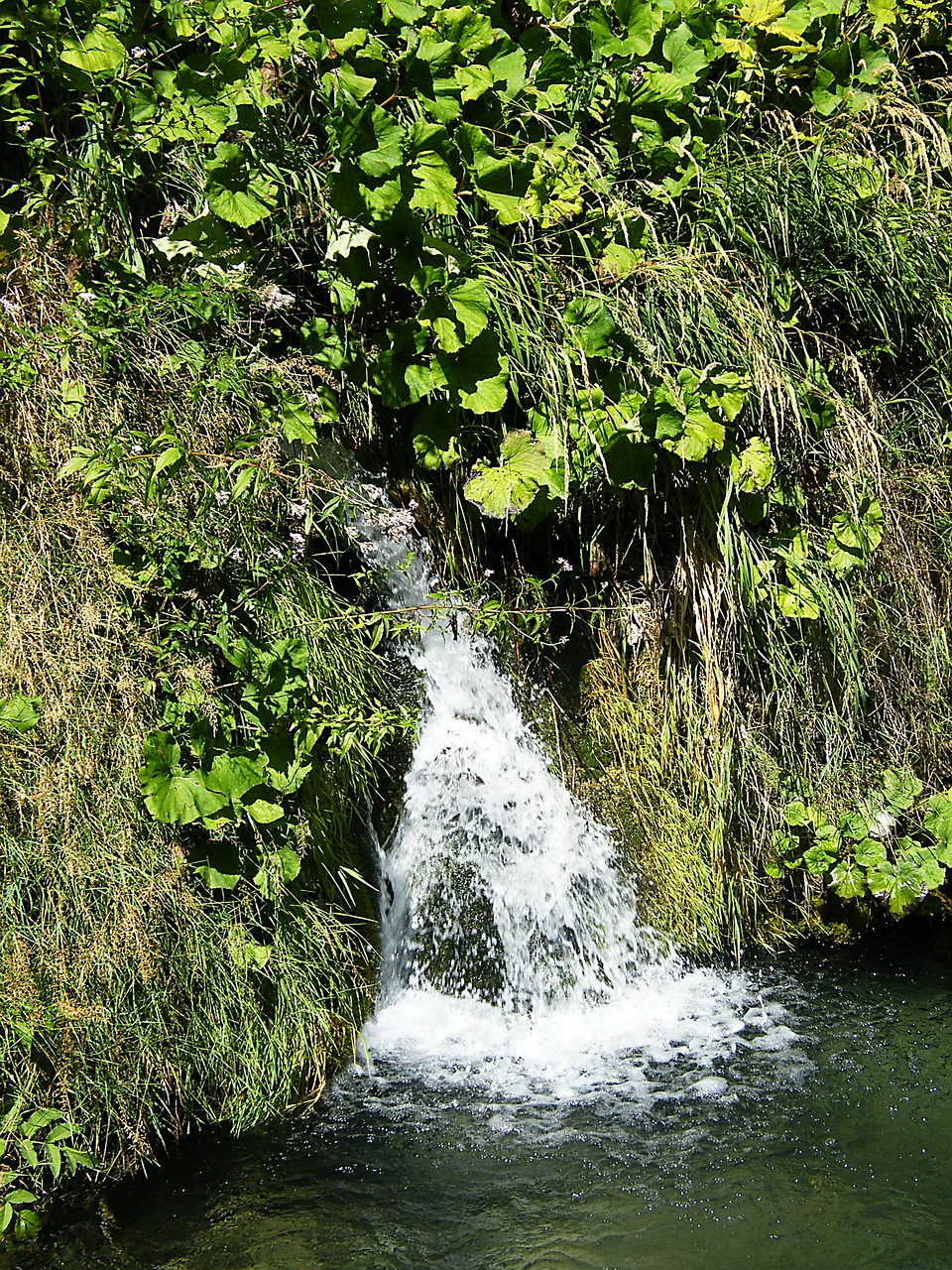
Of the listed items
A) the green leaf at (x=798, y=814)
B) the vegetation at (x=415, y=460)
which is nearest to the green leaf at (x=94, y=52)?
the vegetation at (x=415, y=460)

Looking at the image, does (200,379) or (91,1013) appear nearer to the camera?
(91,1013)

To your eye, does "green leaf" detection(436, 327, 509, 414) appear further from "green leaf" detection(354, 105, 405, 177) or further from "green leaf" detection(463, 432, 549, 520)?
"green leaf" detection(354, 105, 405, 177)

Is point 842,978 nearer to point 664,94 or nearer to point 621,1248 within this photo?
point 621,1248

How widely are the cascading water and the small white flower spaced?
1.49 feet

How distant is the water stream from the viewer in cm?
183

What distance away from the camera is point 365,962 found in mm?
2320

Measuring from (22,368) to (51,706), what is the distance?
630 millimetres

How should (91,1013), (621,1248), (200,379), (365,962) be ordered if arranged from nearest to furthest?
1. (621,1248)
2. (91,1013)
3. (200,379)
4. (365,962)

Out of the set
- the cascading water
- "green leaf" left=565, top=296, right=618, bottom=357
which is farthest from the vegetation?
the cascading water

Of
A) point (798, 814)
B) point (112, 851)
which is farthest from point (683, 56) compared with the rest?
point (112, 851)

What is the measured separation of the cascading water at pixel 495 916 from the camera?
2443mm

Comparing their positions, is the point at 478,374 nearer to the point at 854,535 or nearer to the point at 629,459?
the point at 629,459

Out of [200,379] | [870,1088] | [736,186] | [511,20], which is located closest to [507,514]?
[200,379]

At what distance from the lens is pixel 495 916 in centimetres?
255
